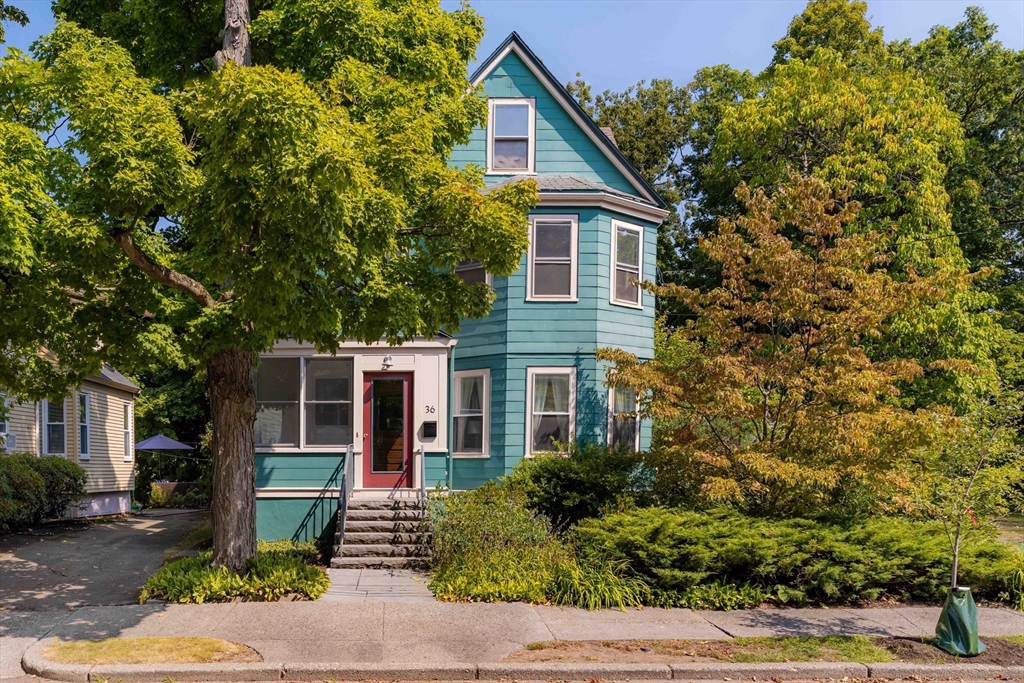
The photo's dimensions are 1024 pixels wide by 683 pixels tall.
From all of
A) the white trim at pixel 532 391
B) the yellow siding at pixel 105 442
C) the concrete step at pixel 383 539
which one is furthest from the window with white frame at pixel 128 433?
the white trim at pixel 532 391

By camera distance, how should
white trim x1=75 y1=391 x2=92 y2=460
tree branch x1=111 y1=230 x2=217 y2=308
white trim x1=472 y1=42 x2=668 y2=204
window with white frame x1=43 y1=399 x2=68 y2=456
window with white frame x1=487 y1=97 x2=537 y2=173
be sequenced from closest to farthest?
tree branch x1=111 y1=230 x2=217 y2=308
white trim x1=472 y1=42 x2=668 y2=204
window with white frame x1=487 y1=97 x2=537 y2=173
window with white frame x1=43 y1=399 x2=68 y2=456
white trim x1=75 y1=391 x2=92 y2=460

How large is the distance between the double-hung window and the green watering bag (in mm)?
25022

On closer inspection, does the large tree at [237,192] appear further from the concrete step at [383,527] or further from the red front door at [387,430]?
the red front door at [387,430]

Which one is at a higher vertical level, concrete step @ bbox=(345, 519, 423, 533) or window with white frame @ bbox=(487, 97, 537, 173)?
window with white frame @ bbox=(487, 97, 537, 173)

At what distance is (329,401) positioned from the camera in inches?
645

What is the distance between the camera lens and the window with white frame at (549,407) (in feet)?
54.4

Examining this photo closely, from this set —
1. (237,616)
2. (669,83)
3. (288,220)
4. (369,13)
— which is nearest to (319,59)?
(369,13)

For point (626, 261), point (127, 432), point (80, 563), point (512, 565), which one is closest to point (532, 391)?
point (626, 261)

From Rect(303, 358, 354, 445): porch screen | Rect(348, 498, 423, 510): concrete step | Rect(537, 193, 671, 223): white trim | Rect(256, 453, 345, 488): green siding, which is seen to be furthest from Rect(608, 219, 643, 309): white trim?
Rect(256, 453, 345, 488): green siding

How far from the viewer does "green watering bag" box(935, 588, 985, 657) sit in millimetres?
9281

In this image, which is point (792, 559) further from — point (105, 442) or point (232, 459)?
point (105, 442)

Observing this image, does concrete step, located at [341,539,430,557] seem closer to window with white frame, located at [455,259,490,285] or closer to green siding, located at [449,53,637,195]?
window with white frame, located at [455,259,490,285]

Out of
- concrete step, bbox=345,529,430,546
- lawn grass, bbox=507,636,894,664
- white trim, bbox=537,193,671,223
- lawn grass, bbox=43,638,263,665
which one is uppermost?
white trim, bbox=537,193,671,223

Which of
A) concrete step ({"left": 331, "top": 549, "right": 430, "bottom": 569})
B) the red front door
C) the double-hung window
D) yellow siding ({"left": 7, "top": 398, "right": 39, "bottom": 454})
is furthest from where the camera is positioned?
the double-hung window
